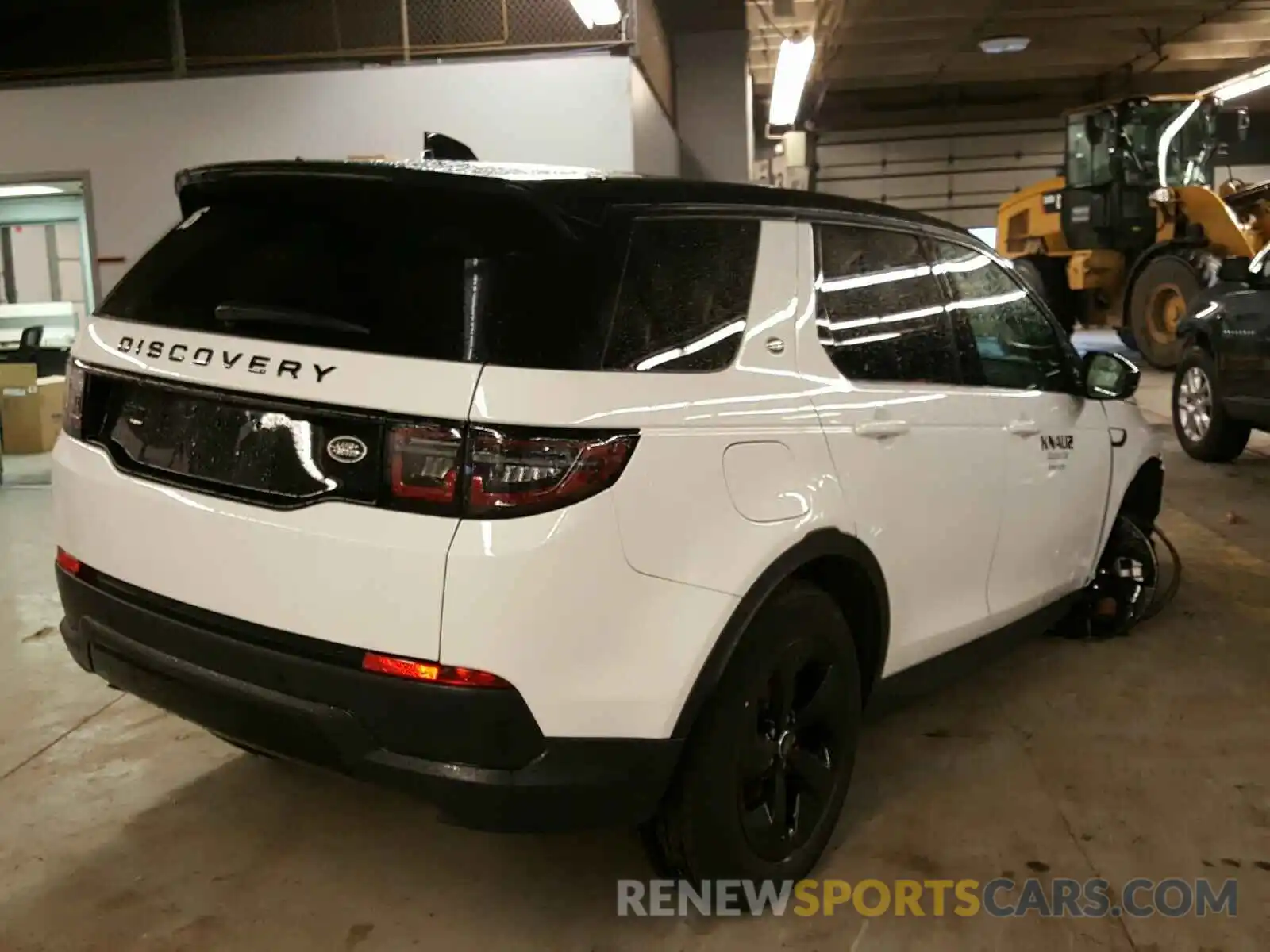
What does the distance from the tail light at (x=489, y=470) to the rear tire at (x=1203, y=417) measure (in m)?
6.42

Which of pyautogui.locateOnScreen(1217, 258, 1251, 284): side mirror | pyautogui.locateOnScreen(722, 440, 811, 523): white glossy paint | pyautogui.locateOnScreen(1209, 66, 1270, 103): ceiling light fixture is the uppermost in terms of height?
pyautogui.locateOnScreen(1209, 66, 1270, 103): ceiling light fixture

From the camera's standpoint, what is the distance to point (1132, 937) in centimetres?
220

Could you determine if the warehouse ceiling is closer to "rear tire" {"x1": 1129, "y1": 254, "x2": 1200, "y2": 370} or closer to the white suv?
"rear tire" {"x1": 1129, "y1": 254, "x2": 1200, "y2": 370}

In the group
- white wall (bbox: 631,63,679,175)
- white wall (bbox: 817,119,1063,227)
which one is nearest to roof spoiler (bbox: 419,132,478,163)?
white wall (bbox: 631,63,679,175)

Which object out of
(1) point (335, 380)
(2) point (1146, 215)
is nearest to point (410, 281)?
(1) point (335, 380)

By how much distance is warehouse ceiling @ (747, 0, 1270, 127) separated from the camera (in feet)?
41.6

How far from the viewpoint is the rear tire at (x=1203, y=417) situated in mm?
6992

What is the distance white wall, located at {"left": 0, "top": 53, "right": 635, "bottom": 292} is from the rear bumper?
5.44 m

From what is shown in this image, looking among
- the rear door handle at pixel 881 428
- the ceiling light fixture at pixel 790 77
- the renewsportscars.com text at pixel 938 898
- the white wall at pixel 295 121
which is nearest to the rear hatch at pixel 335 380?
the rear door handle at pixel 881 428

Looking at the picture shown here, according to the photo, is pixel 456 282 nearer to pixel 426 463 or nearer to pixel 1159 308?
pixel 426 463

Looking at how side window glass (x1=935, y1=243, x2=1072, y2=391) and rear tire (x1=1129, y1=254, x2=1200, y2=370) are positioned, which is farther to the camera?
rear tire (x1=1129, y1=254, x2=1200, y2=370)

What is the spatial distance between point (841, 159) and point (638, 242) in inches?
767

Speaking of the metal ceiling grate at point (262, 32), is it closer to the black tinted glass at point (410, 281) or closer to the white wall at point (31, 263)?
the black tinted glass at point (410, 281)

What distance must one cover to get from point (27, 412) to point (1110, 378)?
844 centimetres
